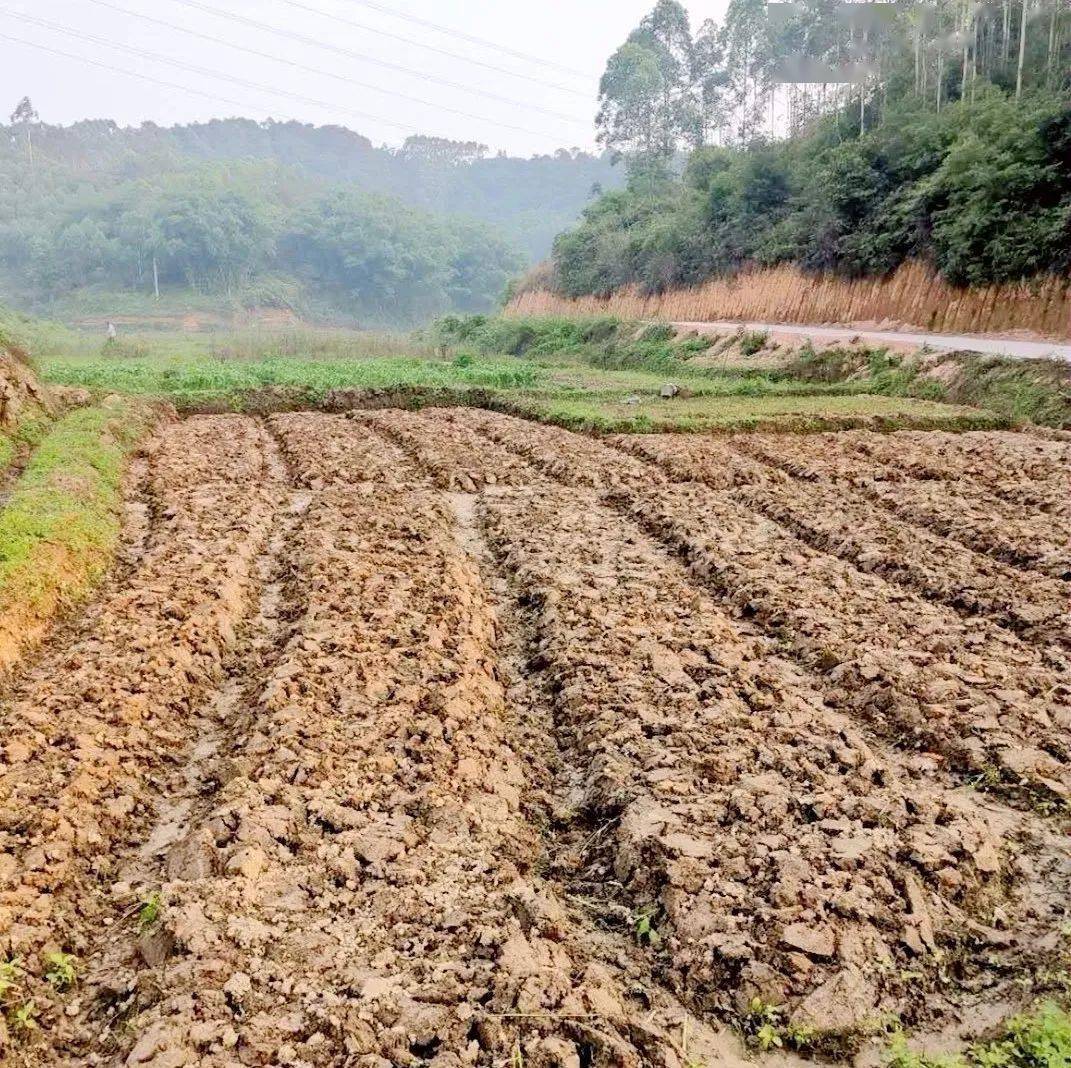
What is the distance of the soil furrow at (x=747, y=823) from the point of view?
12.7 ft

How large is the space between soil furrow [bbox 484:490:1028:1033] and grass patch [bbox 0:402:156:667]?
4139 mm

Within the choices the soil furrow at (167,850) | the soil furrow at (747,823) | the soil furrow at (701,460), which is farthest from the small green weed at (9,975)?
the soil furrow at (701,460)

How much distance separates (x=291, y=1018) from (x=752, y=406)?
57.4 feet

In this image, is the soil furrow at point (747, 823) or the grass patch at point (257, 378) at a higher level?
the grass patch at point (257, 378)

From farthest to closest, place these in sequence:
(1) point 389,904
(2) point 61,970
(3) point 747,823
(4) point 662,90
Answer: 1. (4) point 662,90
2. (3) point 747,823
3. (1) point 389,904
4. (2) point 61,970

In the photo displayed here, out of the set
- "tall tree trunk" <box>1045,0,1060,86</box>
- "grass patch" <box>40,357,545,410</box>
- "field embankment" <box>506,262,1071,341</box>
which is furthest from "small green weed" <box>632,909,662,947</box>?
"tall tree trunk" <box>1045,0,1060,86</box>

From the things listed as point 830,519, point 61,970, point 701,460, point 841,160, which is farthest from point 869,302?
point 61,970

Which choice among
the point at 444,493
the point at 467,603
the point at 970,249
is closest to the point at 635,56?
the point at 970,249

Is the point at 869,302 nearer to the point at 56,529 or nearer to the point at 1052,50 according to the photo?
the point at 1052,50

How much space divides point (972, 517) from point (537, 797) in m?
6.99

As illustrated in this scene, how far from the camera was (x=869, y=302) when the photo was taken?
29.0 m

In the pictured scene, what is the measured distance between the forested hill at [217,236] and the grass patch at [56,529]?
60.8m

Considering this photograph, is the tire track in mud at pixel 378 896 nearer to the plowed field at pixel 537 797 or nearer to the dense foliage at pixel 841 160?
the plowed field at pixel 537 797

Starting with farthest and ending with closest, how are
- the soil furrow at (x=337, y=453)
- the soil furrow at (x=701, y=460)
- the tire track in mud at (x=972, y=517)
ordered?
the soil furrow at (x=337, y=453), the soil furrow at (x=701, y=460), the tire track in mud at (x=972, y=517)
